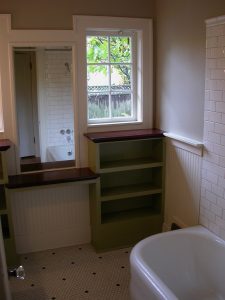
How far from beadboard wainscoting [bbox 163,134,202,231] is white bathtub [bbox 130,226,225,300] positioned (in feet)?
0.92

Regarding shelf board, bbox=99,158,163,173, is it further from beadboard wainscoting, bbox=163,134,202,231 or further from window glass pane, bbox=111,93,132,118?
window glass pane, bbox=111,93,132,118

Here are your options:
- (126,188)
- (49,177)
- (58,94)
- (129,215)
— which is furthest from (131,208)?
(58,94)

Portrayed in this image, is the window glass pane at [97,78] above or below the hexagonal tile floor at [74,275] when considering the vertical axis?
above

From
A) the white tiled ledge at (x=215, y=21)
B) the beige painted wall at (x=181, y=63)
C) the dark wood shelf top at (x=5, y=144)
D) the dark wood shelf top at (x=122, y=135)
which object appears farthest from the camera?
the dark wood shelf top at (x=122, y=135)

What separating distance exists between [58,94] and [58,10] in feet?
2.25

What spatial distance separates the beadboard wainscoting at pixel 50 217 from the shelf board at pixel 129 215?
204 millimetres

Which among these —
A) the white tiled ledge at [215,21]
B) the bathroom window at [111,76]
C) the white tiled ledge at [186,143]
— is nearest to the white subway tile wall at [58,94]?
the bathroom window at [111,76]

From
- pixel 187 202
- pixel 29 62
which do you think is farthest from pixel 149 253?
pixel 29 62

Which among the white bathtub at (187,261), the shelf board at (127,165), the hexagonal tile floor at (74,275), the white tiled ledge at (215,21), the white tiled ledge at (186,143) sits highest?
the white tiled ledge at (215,21)

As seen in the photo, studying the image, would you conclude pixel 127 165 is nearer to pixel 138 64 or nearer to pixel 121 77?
pixel 121 77

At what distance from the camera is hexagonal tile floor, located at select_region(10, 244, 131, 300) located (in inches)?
105

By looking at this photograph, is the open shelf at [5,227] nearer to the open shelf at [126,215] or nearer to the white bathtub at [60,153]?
the white bathtub at [60,153]

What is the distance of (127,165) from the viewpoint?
125 inches

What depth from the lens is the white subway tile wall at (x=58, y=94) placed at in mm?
3064
